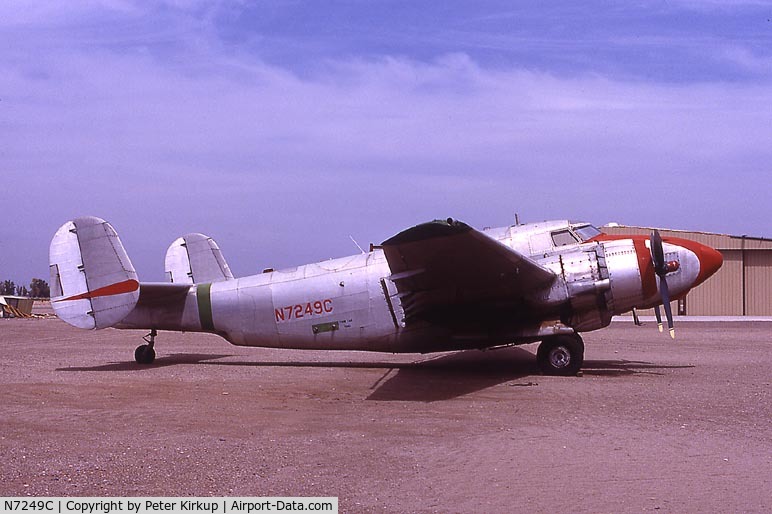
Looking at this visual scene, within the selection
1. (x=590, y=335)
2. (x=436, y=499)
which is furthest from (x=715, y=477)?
(x=590, y=335)

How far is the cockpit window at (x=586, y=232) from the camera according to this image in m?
14.4

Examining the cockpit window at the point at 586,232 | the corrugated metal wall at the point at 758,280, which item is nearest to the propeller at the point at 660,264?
the cockpit window at the point at 586,232

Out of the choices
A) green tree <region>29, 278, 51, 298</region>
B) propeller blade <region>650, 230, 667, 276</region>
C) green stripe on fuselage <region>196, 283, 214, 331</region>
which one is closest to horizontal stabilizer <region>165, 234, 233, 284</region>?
green stripe on fuselage <region>196, 283, 214, 331</region>

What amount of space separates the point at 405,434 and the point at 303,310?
23.6ft

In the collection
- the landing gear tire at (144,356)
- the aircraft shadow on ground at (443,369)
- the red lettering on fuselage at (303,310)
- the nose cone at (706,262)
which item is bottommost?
the aircraft shadow on ground at (443,369)

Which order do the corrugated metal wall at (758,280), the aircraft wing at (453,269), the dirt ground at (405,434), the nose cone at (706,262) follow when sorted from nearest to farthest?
the dirt ground at (405,434)
the aircraft wing at (453,269)
the nose cone at (706,262)
the corrugated metal wall at (758,280)

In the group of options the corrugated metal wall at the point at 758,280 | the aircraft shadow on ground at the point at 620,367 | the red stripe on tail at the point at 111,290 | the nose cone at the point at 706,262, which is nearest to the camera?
the nose cone at the point at 706,262

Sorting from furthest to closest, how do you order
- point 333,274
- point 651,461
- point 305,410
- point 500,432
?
point 333,274 → point 305,410 → point 500,432 → point 651,461

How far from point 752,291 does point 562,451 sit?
41029mm

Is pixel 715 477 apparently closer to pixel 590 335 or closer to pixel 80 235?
pixel 80 235

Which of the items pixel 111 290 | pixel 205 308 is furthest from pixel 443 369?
pixel 111 290

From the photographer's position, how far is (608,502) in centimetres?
563

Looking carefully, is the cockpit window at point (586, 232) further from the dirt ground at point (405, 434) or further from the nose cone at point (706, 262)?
the dirt ground at point (405, 434)

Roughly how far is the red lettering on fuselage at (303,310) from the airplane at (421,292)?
21 millimetres
